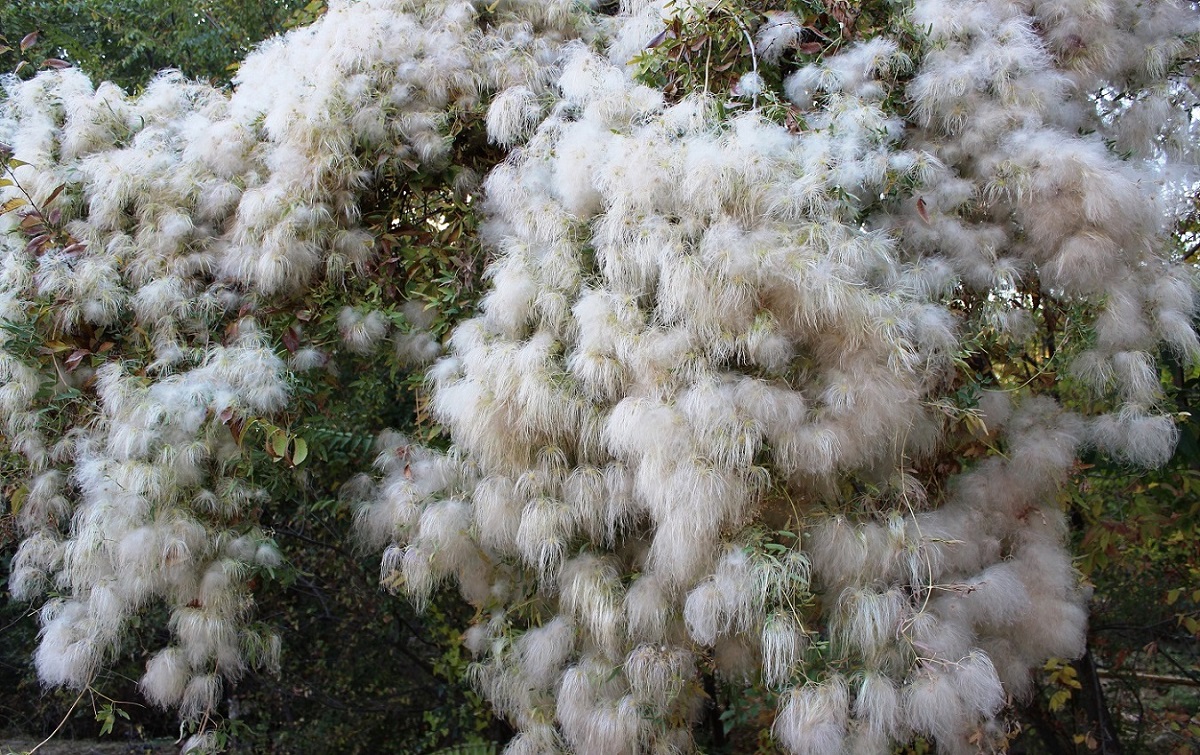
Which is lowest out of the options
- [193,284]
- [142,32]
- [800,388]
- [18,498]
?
[18,498]

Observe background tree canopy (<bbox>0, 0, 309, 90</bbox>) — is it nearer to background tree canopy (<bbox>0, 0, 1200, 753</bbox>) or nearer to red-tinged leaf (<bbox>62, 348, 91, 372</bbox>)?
background tree canopy (<bbox>0, 0, 1200, 753</bbox>)

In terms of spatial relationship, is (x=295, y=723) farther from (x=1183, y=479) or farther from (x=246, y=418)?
(x=1183, y=479)

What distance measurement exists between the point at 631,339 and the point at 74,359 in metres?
1.56

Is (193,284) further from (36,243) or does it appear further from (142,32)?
(142,32)

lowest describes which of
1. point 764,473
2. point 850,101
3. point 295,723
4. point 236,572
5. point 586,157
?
point 295,723

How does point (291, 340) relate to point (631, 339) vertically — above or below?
below

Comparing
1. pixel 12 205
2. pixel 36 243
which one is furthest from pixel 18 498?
pixel 12 205

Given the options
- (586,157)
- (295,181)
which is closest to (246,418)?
(295,181)

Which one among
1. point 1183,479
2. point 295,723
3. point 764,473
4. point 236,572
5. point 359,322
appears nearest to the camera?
point 764,473

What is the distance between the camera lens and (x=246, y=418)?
2424mm

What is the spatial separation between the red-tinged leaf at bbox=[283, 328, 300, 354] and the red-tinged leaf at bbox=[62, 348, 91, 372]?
1.72ft

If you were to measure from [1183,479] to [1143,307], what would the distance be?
1130mm

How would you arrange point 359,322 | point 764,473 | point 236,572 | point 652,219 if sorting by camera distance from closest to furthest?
point 764,473 < point 652,219 < point 236,572 < point 359,322

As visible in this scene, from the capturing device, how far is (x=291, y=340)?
2635mm
